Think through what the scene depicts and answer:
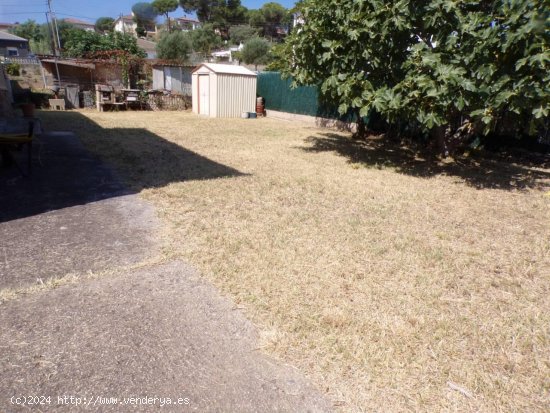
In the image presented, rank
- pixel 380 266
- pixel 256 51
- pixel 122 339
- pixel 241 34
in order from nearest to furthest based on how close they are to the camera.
Answer: pixel 122 339 < pixel 380 266 < pixel 256 51 < pixel 241 34

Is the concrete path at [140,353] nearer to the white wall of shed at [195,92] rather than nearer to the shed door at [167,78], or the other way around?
the white wall of shed at [195,92]

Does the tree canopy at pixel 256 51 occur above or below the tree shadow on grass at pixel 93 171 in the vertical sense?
above

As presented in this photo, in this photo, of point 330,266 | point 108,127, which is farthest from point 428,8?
point 108,127


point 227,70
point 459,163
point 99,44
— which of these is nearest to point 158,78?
point 227,70

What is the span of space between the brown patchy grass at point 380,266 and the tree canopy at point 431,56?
5.47ft

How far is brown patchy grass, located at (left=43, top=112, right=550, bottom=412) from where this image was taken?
241 cm

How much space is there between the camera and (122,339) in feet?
8.44

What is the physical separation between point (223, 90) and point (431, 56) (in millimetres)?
13251

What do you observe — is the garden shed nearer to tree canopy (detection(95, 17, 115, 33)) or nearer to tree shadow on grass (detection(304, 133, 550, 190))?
tree shadow on grass (detection(304, 133, 550, 190))

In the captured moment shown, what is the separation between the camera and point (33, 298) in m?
2.97

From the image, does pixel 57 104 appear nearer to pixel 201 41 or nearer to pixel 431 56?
pixel 431 56

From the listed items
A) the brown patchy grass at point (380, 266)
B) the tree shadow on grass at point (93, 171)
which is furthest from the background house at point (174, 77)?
the brown patchy grass at point (380, 266)

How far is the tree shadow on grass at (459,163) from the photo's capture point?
7963mm

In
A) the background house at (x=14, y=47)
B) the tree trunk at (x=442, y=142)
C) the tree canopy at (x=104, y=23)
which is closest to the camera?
the tree trunk at (x=442, y=142)
